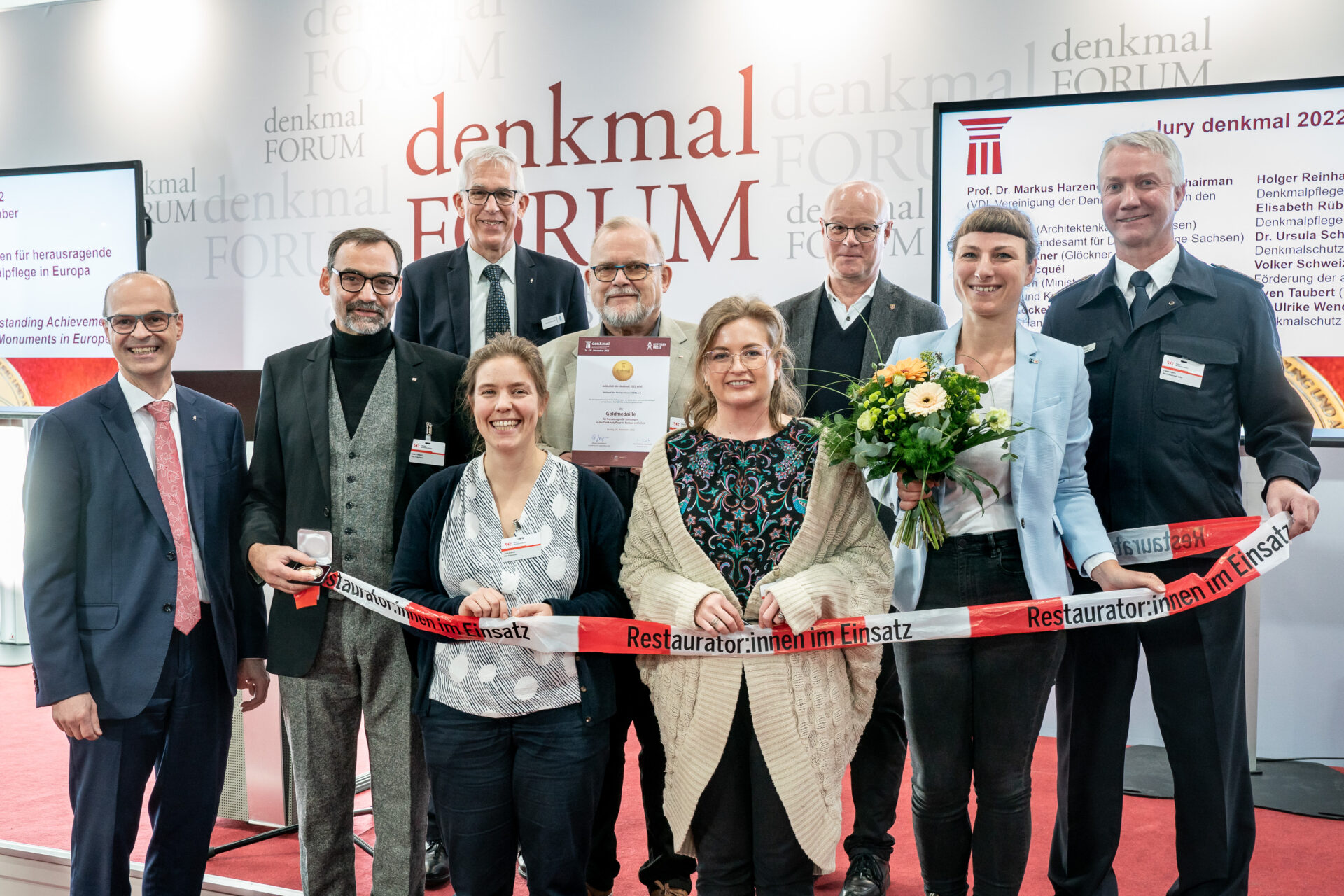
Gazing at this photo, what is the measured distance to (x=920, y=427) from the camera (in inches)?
95.6

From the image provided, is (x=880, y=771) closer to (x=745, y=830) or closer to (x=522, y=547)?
(x=745, y=830)

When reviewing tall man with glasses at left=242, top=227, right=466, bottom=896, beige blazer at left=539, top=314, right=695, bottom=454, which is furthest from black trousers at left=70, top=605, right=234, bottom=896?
beige blazer at left=539, top=314, right=695, bottom=454

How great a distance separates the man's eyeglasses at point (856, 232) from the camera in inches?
133

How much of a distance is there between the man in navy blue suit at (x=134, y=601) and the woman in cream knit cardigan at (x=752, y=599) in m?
1.27

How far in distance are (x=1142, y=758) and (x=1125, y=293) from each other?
2907 mm

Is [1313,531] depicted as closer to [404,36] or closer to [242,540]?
[242,540]

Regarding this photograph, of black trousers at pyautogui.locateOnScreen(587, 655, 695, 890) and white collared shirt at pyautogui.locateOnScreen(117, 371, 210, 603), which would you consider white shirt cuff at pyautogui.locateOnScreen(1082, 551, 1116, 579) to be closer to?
black trousers at pyautogui.locateOnScreen(587, 655, 695, 890)

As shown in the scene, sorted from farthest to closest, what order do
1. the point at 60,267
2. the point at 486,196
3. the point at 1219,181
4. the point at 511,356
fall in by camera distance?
the point at 60,267, the point at 1219,181, the point at 486,196, the point at 511,356

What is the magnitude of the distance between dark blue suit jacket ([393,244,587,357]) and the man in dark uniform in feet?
6.05

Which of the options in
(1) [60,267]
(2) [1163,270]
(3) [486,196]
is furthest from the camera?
(1) [60,267]

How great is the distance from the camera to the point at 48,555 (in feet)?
9.01

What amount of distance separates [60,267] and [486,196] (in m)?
4.55

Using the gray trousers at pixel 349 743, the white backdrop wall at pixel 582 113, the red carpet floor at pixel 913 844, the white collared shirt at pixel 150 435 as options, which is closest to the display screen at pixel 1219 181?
the white backdrop wall at pixel 582 113

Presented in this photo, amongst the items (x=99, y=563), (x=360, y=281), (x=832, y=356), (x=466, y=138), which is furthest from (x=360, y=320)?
(x=466, y=138)
